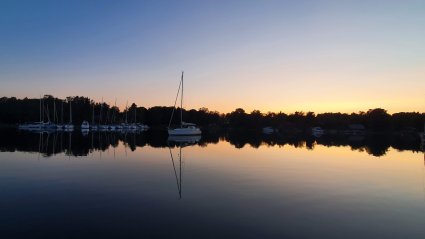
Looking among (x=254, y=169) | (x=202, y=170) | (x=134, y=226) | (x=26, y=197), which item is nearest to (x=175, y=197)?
(x=134, y=226)

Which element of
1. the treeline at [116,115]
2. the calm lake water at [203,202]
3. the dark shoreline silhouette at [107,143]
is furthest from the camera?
the treeline at [116,115]

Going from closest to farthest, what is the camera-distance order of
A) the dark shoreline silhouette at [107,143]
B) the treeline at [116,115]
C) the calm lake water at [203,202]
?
1. the calm lake water at [203,202]
2. the dark shoreline silhouette at [107,143]
3. the treeline at [116,115]

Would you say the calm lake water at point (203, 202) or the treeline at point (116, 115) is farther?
the treeline at point (116, 115)

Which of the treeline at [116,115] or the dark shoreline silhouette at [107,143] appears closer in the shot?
the dark shoreline silhouette at [107,143]

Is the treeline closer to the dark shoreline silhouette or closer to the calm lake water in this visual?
the dark shoreline silhouette

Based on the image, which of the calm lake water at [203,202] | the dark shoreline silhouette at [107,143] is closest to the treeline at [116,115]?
the dark shoreline silhouette at [107,143]

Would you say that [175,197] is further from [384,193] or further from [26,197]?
[384,193]

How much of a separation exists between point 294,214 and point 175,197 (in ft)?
18.6

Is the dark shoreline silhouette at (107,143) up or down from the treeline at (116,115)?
down

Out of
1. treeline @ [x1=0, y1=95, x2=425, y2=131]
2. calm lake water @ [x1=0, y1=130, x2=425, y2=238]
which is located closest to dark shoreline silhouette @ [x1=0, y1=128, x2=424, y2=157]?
calm lake water @ [x1=0, y1=130, x2=425, y2=238]

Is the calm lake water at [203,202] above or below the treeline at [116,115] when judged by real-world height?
below

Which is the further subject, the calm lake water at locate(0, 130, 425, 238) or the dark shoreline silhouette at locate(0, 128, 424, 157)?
the dark shoreline silhouette at locate(0, 128, 424, 157)

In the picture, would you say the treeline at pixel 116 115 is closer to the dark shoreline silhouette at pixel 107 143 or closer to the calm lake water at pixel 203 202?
the dark shoreline silhouette at pixel 107 143

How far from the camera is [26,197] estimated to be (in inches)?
622
